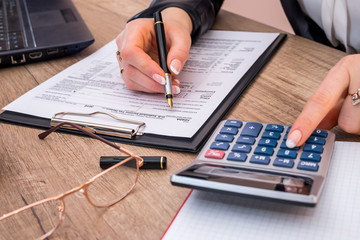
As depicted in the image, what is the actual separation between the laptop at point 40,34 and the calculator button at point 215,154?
475 mm

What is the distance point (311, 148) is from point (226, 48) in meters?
0.39

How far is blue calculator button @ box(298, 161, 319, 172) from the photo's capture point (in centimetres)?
40

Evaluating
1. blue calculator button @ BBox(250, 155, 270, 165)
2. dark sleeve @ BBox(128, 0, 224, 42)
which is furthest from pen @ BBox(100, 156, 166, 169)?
dark sleeve @ BBox(128, 0, 224, 42)

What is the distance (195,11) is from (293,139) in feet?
1.51

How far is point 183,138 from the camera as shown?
52 centimetres

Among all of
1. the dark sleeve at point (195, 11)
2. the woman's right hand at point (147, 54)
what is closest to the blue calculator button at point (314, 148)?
the woman's right hand at point (147, 54)

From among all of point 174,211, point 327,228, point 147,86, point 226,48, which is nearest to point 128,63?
point 147,86

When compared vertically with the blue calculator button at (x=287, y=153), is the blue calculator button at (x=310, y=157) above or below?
above

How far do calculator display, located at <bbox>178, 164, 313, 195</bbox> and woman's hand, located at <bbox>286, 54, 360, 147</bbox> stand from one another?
0.29 feet

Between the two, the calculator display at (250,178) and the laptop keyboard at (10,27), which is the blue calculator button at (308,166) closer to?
the calculator display at (250,178)

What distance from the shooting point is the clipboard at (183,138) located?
516mm

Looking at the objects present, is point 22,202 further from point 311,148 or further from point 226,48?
point 226,48

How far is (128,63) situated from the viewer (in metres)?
0.66

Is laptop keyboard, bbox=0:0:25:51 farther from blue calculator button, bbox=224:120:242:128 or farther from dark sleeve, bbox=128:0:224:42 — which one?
blue calculator button, bbox=224:120:242:128
